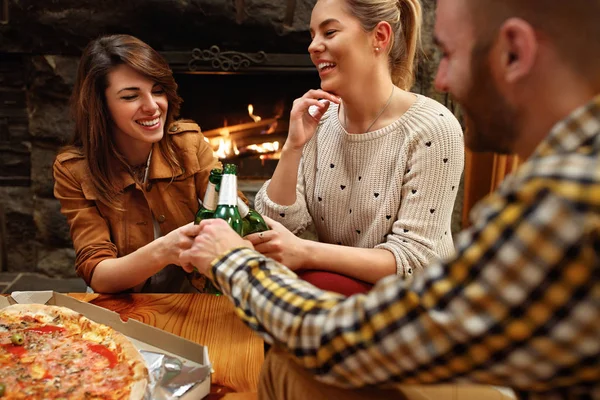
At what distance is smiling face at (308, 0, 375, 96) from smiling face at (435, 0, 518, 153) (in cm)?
69

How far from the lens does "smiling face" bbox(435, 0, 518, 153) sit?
2.10 ft

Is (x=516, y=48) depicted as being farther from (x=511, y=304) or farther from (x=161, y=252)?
(x=161, y=252)

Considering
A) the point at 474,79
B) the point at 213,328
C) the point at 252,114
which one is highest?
the point at 474,79

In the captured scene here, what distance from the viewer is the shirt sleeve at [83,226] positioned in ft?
4.53

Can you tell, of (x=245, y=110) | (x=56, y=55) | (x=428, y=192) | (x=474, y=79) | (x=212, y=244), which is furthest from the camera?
(x=245, y=110)

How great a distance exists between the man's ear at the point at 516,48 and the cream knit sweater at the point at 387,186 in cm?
75

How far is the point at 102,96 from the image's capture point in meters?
1.55

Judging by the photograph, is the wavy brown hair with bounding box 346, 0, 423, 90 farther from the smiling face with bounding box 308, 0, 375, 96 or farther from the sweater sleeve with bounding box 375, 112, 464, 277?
the sweater sleeve with bounding box 375, 112, 464, 277

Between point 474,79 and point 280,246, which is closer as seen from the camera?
Result: point 474,79

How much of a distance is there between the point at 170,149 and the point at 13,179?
141 cm

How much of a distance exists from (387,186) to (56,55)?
176 cm

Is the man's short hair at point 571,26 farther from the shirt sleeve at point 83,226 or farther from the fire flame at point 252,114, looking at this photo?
the fire flame at point 252,114

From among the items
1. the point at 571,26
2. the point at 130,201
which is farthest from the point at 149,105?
the point at 571,26

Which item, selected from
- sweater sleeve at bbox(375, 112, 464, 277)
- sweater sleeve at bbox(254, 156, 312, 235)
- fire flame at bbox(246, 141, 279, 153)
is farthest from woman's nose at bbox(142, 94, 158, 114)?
fire flame at bbox(246, 141, 279, 153)
